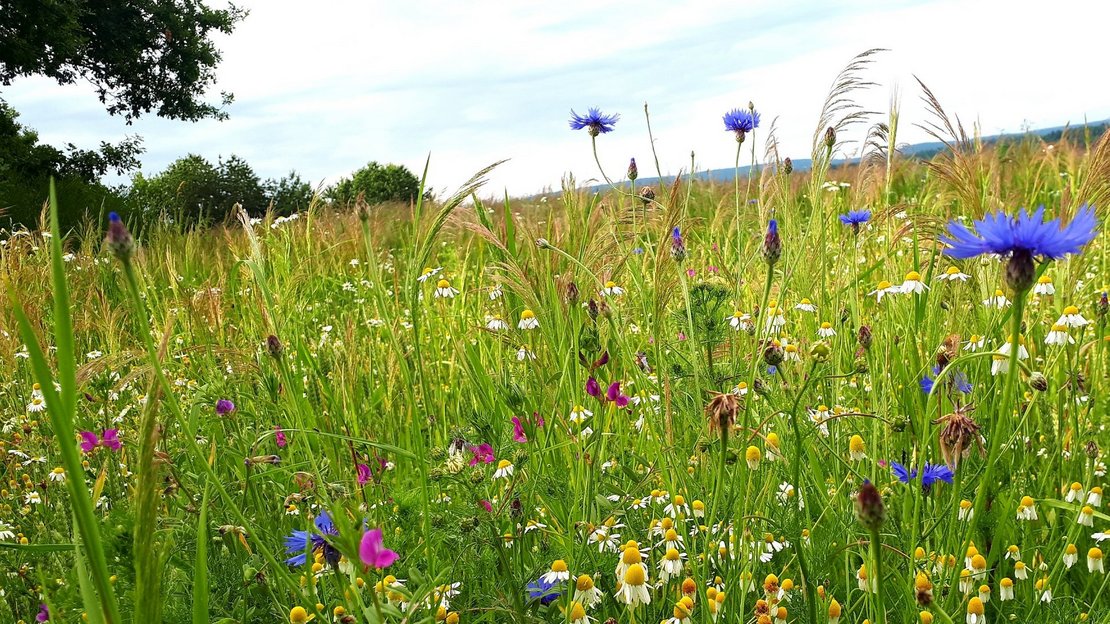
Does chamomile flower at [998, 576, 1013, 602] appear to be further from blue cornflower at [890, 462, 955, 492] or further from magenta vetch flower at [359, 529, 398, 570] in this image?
magenta vetch flower at [359, 529, 398, 570]

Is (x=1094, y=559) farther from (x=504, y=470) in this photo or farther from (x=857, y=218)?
(x=504, y=470)

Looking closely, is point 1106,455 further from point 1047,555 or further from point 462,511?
point 462,511

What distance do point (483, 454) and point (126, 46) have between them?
16.8 metres

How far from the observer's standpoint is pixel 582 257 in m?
1.82

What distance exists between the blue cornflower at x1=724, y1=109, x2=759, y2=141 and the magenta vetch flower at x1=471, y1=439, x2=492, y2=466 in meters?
1.31

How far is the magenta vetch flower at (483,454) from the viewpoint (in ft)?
5.32

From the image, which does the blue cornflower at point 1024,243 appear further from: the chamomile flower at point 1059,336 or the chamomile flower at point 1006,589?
the chamomile flower at point 1059,336

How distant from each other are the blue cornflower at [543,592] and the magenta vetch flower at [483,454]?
0.26 m

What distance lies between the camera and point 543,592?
1394 millimetres

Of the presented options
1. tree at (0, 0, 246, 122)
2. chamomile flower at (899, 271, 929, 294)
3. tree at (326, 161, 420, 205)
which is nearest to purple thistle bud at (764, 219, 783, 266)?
chamomile flower at (899, 271, 929, 294)

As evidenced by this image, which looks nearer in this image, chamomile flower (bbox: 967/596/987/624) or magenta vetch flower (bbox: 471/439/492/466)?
chamomile flower (bbox: 967/596/987/624)

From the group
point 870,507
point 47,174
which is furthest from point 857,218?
point 47,174

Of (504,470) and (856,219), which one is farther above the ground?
(856,219)

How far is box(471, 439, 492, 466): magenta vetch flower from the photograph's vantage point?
5.32ft
